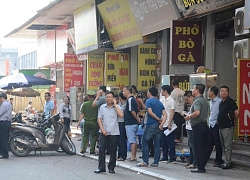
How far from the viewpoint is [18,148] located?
Result: 1642cm

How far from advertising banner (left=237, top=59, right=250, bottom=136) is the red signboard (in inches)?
717

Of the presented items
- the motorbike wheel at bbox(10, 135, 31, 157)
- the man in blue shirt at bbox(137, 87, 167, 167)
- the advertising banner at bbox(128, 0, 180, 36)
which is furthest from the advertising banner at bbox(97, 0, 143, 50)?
the man in blue shirt at bbox(137, 87, 167, 167)

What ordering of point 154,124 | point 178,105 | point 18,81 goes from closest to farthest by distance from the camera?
point 154,124 → point 178,105 → point 18,81

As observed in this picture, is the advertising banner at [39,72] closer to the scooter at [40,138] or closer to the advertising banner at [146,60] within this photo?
the advertising banner at [146,60]

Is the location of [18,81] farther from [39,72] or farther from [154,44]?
[39,72]

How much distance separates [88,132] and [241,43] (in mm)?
4907

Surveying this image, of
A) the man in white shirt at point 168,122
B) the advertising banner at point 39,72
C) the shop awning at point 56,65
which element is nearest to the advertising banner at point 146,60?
the man in white shirt at point 168,122

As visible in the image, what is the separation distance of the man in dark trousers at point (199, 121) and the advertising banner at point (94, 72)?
15412mm

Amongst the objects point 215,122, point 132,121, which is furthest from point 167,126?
point 215,122

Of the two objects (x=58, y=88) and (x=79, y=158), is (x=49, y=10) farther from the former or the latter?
(x=79, y=158)

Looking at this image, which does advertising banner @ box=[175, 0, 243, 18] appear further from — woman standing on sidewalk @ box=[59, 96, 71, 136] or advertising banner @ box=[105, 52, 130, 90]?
advertising banner @ box=[105, 52, 130, 90]

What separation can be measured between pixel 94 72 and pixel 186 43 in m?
10.7

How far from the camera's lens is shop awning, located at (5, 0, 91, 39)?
26500 mm

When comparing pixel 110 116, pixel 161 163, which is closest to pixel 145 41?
pixel 161 163
